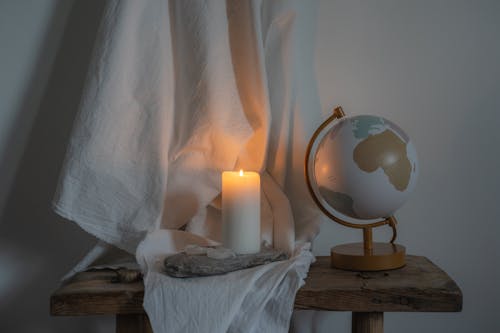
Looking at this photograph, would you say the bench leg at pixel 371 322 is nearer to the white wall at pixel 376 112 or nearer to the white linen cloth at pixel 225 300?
the white linen cloth at pixel 225 300

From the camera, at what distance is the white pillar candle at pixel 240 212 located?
2.34 feet

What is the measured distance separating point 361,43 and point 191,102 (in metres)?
0.38

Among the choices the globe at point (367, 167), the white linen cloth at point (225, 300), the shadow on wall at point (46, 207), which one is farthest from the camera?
the shadow on wall at point (46, 207)

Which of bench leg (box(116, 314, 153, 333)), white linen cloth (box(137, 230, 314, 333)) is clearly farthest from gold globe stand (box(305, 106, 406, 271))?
bench leg (box(116, 314, 153, 333))

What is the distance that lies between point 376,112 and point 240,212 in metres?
0.39

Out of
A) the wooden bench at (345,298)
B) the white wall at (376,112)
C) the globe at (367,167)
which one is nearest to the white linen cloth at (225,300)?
the wooden bench at (345,298)

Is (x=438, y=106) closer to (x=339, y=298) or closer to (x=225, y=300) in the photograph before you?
(x=339, y=298)

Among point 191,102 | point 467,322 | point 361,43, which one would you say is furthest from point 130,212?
point 467,322

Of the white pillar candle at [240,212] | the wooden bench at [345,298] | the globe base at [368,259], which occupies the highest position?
the white pillar candle at [240,212]

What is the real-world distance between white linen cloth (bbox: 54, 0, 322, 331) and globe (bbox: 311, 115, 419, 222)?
115mm

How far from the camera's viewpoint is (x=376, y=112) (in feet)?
3.06

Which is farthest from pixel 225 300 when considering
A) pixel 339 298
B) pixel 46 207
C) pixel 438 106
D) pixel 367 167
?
pixel 438 106

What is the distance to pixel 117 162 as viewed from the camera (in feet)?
2.47

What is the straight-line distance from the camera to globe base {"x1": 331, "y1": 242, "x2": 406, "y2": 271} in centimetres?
71
